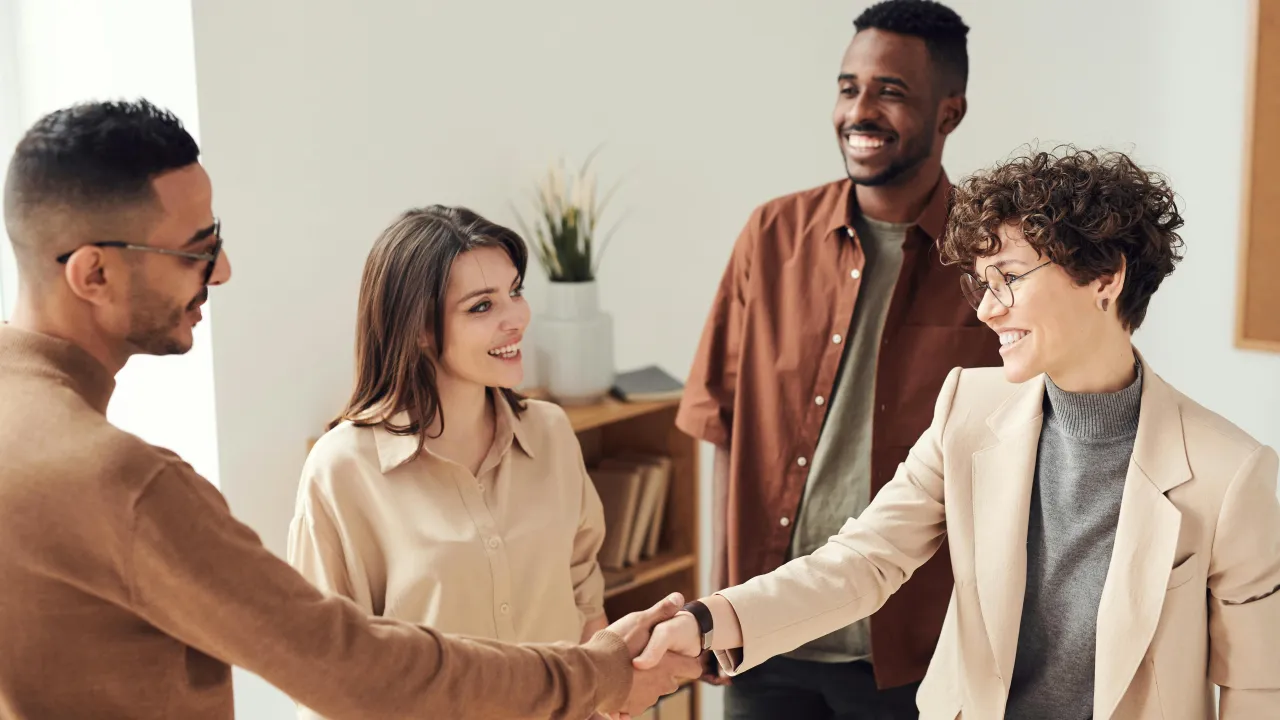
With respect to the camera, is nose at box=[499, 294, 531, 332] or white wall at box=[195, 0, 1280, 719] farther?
white wall at box=[195, 0, 1280, 719]

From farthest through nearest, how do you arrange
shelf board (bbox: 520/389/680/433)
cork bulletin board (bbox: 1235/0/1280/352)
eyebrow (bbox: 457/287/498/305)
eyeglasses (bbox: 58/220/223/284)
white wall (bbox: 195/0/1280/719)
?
1. shelf board (bbox: 520/389/680/433)
2. cork bulletin board (bbox: 1235/0/1280/352)
3. white wall (bbox: 195/0/1280/719)
4. eyebrow (bbox: 457/287/498/305)
5. eyeglasses (bbox: 58/220/223/284)

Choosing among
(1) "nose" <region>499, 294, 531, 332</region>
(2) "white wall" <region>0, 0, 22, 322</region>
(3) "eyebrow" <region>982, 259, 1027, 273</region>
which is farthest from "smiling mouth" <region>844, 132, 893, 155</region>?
(2) "white wall" <region>0, 0, 22, 322</region>

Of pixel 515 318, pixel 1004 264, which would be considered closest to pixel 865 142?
pixel 1004 264

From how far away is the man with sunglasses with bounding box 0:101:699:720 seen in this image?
1.44 meters

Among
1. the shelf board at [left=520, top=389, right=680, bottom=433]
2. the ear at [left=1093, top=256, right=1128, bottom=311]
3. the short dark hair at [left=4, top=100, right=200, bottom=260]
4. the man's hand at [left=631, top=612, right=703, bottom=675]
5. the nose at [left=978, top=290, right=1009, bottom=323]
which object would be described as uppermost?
the short dark hair at [left=4, top=100, right=200, bottom=260]

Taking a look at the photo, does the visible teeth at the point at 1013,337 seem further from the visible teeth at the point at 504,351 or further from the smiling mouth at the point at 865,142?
the visible teeth at the point at 504,351

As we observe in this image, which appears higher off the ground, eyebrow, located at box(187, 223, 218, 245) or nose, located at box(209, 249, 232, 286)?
eyebrow, located at box(187, 223, 218, 245)

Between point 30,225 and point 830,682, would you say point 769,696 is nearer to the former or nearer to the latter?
point 830,682

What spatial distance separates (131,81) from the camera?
2.92 m

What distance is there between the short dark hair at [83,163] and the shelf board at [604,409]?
5.80ft

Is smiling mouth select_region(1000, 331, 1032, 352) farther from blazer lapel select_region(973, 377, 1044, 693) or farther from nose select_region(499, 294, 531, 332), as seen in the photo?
nose select_region(499, 294, 531, 332)

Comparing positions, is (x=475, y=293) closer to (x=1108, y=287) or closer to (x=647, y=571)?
(x=1108, y=287)

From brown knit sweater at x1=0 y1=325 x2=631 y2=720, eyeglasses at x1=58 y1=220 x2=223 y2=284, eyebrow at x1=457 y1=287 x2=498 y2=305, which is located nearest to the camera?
brown knit sweater at x1=0 y1=325 x2=631 y2=720

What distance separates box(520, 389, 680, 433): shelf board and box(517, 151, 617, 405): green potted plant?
0.09 ft
